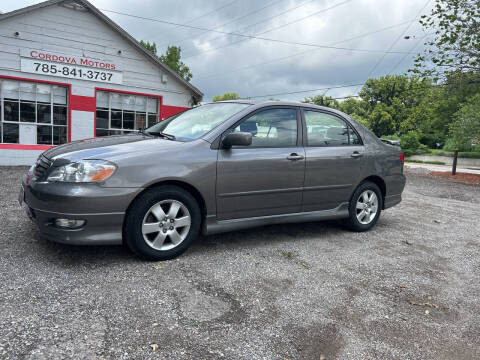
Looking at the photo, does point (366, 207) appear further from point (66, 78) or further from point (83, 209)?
point (66, 78)

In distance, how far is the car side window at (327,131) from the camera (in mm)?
4672

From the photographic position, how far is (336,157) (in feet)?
15.7

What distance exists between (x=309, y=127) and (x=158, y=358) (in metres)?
3.28

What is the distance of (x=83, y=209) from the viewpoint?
126 inches

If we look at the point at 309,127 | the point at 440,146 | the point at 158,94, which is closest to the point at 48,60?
the point at 158,94

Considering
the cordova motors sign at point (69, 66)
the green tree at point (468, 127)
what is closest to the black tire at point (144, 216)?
the cordova motors sign at point (69, 66)

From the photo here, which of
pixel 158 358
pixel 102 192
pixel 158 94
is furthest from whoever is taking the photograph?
pixel 158 94

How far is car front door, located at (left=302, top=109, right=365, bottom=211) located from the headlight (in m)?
2.30

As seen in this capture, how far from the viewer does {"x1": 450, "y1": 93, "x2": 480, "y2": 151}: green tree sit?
1641cm

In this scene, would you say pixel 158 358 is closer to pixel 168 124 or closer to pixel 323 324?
pixel 323 324

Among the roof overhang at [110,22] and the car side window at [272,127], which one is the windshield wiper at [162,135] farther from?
the roof overhang at [110,22]

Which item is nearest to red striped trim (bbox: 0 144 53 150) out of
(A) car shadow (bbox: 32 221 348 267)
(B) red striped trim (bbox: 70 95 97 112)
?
(B) red striped trim (bbox: 70 95 97 112)

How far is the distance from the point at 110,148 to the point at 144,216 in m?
0.74

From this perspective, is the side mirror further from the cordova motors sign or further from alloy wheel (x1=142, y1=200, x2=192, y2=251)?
the cordova motors sign
